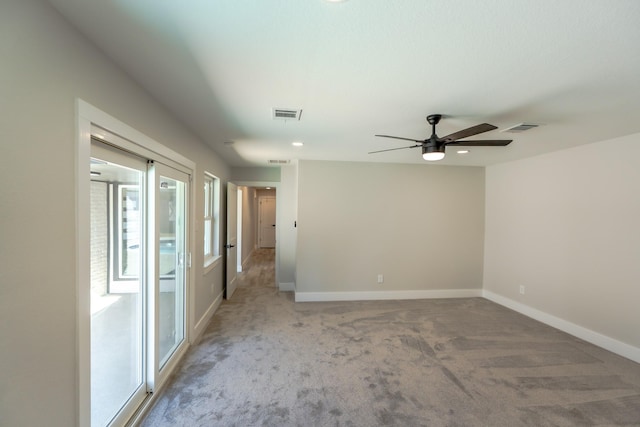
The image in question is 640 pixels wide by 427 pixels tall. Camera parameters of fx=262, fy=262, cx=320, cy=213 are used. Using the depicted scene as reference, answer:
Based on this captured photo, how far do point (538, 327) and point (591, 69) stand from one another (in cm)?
351

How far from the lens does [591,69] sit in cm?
160

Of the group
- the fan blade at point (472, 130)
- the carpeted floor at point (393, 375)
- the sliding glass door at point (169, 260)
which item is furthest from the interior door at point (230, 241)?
the fan blade at point (472, 130)

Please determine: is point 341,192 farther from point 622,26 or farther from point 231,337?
point 622,26

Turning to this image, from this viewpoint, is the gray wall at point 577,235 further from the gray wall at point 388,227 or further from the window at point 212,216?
the window at point 212,216

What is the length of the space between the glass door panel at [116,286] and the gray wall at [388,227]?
2.72 meters

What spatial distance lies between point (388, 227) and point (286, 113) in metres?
3.09

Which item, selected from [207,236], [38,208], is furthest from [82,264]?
[207,236]

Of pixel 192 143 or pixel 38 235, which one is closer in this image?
pixel 38 235

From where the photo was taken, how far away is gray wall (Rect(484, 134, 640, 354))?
298 cm

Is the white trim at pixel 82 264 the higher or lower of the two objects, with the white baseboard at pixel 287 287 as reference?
higher

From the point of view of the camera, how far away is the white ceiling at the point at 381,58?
117cm

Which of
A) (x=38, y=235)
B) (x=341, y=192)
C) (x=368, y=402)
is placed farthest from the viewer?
(x=341, y=192)

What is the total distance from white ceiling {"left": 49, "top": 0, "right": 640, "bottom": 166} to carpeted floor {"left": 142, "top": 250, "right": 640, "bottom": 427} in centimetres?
246

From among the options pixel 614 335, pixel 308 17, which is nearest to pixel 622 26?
pixel 308 17
